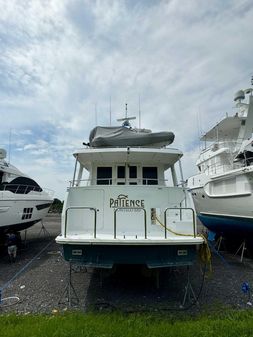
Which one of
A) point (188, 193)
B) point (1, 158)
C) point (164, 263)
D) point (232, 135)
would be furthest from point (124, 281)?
point (232, 135)

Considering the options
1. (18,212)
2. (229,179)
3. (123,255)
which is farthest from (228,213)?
(18,212)

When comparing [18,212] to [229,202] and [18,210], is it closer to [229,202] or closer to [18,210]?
[18,210]

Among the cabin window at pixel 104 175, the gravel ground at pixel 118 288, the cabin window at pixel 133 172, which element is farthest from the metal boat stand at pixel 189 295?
the cabin window at pixel 104 175

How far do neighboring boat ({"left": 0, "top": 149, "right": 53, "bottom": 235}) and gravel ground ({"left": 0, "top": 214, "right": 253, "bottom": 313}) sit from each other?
163 cm

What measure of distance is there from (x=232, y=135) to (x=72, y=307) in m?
13.1

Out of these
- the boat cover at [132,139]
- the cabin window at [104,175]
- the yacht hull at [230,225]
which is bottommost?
the yacht hull at [230,225]

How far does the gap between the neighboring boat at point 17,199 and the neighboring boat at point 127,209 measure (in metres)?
3.40

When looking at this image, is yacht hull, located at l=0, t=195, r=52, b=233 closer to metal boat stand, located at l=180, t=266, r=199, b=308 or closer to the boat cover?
the boat cover

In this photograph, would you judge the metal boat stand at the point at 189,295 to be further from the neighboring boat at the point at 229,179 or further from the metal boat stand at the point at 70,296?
the neighboring boat at the point at 229,179

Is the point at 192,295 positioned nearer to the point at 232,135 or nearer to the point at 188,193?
the point at 188,193

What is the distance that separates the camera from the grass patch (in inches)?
147

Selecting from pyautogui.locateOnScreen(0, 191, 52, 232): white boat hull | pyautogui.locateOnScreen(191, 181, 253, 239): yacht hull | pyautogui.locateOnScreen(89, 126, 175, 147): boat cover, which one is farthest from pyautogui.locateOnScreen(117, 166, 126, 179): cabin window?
pyautogui.locateOnScreen(0, 191, 52, 232): white boat hull

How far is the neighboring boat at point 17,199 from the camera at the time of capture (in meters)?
9.55

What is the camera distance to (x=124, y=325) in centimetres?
404
